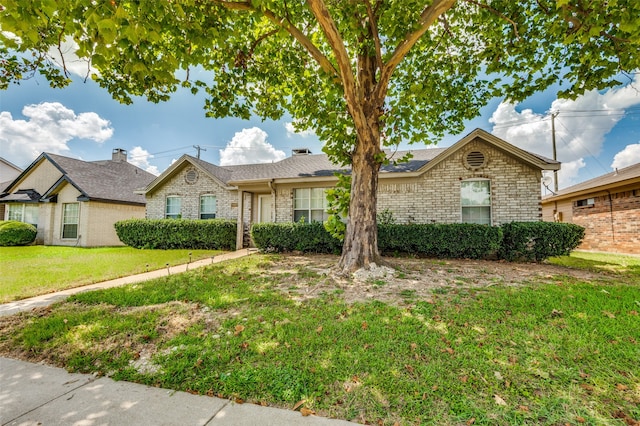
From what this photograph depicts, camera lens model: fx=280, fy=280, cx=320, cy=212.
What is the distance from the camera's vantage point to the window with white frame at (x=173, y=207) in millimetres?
15258

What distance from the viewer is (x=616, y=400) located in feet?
7.59

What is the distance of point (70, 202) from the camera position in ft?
51.8

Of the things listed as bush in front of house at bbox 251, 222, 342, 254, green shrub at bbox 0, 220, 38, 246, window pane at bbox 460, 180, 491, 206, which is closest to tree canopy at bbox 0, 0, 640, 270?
window pane at bbox 460, 180, 491, 206

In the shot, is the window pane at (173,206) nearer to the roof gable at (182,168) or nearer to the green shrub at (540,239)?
the roof gable at (182,168)

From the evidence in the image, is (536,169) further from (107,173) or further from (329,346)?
(107,173)

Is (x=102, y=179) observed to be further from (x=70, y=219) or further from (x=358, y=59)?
(x=358, y=59)

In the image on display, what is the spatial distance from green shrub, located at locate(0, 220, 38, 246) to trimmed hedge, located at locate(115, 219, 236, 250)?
228 inches

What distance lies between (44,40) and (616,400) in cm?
1015

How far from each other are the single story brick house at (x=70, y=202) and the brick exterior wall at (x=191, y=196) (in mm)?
2801

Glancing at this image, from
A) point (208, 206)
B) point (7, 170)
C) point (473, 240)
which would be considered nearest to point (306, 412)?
point (473, 240)

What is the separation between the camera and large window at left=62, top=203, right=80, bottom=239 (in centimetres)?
1568

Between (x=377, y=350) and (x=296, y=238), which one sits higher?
(x=296, y=238)

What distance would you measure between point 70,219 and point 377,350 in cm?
1959

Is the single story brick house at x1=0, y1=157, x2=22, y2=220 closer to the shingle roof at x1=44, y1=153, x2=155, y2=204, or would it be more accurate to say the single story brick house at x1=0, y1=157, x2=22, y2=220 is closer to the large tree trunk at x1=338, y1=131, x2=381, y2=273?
the shingle roof at x1=44, y1=153, x2=155, y2=204
